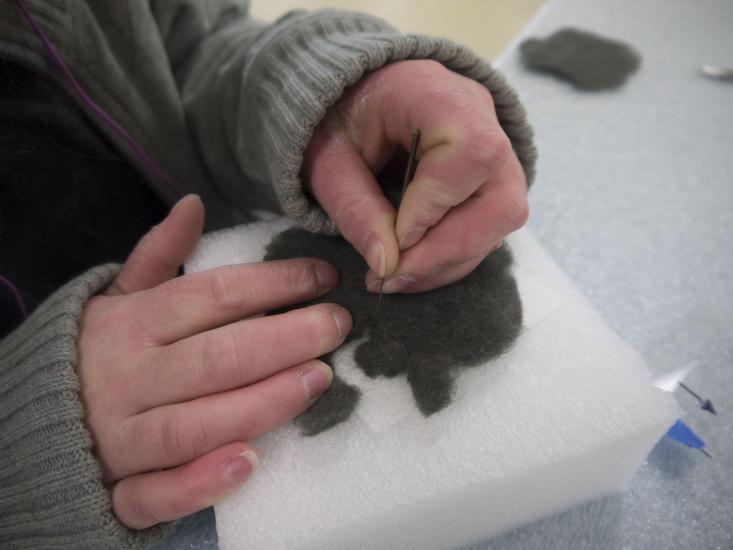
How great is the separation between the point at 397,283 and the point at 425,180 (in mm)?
100

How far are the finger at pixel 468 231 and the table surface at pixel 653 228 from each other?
0.30m

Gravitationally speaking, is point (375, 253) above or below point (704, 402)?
above

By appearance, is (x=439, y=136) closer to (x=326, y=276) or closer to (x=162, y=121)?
(x=326, y=276)

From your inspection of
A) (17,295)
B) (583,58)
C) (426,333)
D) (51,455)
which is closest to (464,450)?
(426,333)

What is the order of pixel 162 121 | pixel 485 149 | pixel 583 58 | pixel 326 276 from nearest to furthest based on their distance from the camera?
pixel 485 149 < pixel 326 276 < pixel 162 121 < pixel 583 58

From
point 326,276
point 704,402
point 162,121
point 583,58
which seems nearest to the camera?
point 326,276

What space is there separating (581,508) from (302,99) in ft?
1.72

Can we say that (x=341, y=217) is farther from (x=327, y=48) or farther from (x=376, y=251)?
(x=327, y=48)

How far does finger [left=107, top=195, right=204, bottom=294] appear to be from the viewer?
549mm

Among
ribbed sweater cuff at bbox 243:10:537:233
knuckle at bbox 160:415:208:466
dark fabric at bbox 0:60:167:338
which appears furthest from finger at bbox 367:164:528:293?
dark fabric at bbox 0:60:167:338

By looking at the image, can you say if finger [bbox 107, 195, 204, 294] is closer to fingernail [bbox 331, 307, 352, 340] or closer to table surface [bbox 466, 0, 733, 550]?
fingernail [bbox 331, 307, 352, 340]

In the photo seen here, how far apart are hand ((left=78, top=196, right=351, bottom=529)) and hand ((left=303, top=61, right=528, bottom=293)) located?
0.08m

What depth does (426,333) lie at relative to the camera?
458 mm

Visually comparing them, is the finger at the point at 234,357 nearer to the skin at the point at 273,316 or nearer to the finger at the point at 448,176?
the skin at the point at 273,316
